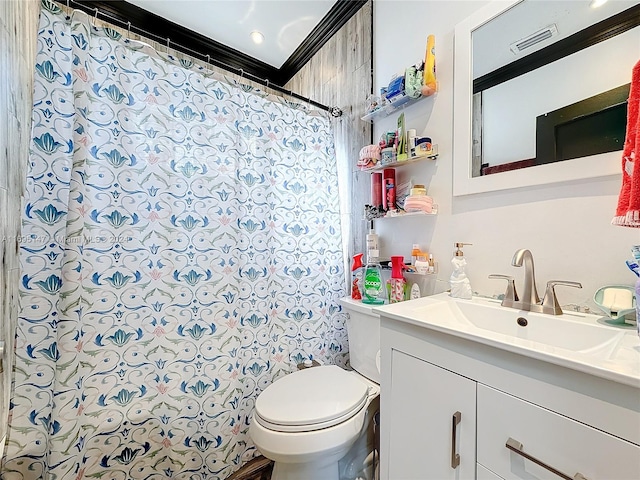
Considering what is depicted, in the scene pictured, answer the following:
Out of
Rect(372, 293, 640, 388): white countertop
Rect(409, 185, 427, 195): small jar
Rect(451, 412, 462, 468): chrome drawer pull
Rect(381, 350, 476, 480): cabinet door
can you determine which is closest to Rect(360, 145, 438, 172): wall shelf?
Rect(409, 185, 427, 195): small jar

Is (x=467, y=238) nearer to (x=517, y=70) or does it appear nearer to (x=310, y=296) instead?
(x=517, y=70)

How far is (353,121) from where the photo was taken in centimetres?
162

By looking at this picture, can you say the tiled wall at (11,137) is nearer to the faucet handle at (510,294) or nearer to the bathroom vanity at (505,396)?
the bathroom vanity at (505,396)

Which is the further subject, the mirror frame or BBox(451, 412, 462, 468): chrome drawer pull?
the mirror frame

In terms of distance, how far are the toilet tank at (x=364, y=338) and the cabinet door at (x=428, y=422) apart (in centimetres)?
36

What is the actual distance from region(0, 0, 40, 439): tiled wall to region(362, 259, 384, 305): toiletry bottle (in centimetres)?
130

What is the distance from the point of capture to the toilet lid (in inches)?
36.5

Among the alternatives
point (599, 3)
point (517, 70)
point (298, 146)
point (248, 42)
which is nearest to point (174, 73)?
point (298, 146)

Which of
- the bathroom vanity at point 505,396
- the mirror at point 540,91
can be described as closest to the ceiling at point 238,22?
the mirror at point 540,91

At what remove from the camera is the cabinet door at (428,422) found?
2.15ft

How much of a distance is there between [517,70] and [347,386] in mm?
1375

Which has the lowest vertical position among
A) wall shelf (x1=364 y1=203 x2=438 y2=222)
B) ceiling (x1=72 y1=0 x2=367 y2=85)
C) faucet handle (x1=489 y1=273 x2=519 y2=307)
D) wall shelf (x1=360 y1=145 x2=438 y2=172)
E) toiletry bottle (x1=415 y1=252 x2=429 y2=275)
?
faucet handle (x1=489 y1=273 x2=519 y2=307)

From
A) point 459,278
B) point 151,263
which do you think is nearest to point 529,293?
point 459,278

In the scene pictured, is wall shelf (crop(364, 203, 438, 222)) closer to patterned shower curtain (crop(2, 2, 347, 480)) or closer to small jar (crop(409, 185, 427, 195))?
small jar (crop(409, 185, 427, 195))
